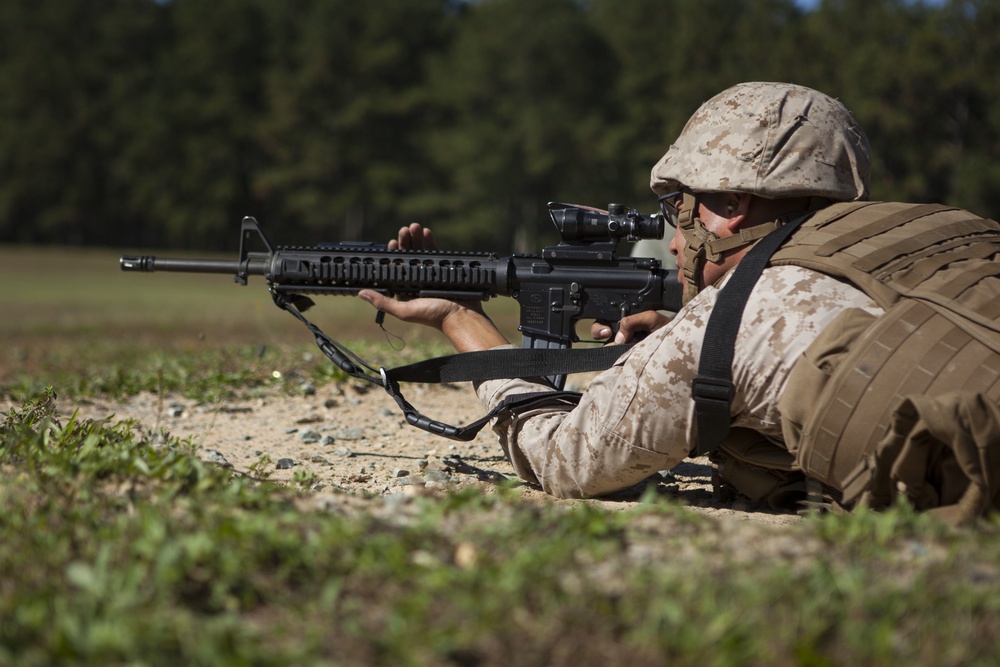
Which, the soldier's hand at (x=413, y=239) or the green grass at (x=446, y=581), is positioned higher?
the soldier's hand at (x=413, y=239)

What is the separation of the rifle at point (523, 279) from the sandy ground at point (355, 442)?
458mm

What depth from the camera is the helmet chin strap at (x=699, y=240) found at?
4.00m

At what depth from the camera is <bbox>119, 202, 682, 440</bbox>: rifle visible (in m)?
4.81

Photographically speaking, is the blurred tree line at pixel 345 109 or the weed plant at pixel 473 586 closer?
the weed plant at pixel 473 586

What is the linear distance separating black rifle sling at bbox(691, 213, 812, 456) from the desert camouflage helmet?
300 millimetres

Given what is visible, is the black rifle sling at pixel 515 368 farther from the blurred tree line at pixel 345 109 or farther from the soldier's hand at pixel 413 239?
the blurred tree line at pixel 345 109

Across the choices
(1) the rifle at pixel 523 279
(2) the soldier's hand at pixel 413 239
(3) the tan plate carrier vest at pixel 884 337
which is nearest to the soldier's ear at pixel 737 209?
(3) the tan plate carrier vest at pixel 884 337

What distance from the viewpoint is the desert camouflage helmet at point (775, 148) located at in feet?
12.8

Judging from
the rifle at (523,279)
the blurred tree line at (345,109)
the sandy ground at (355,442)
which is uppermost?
the blurred tree line at (345,109)

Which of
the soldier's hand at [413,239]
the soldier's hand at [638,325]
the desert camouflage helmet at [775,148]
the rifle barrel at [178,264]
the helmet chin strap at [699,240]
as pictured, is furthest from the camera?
the rifle barrel at [178,264]

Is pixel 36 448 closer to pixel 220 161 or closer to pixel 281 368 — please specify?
pixel 281 368

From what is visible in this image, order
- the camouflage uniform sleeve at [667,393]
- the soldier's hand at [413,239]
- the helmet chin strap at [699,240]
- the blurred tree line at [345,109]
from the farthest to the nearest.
A: the blurred tree line at [345,109] < the soldier's hand at [413,239] < the helmet chin strap at [699,240] < the camouflage uniform sleeve at [667,393]

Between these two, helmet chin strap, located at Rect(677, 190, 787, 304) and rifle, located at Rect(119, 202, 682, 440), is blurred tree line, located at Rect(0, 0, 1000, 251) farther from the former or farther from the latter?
helmet chin strap, located at Rect(677, 190, 787, 304)

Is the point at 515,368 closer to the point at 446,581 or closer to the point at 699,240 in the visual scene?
the point at 699,240
